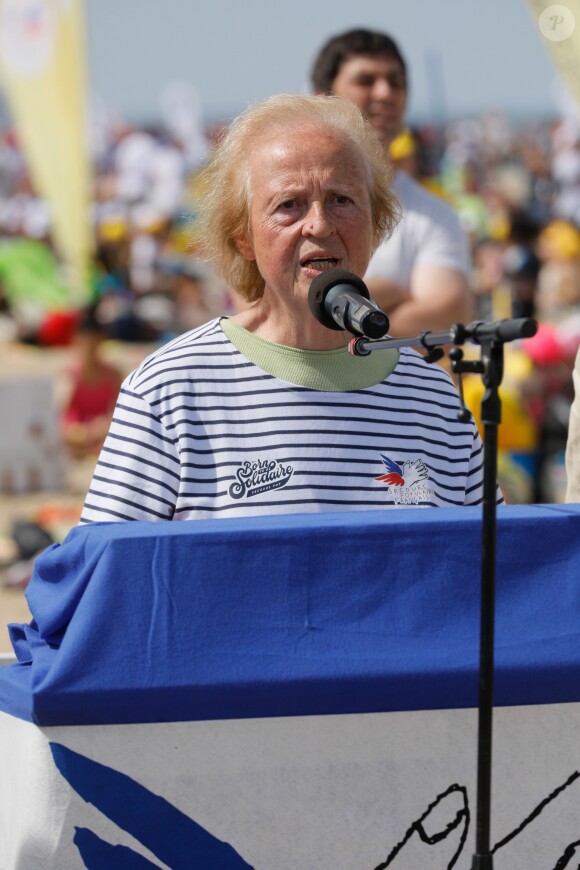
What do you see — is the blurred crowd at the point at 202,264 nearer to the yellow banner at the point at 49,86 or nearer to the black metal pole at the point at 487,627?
the black metal pole at the point at 487,627

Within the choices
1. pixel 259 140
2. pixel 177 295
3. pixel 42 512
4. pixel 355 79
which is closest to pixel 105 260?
pixel 177 295

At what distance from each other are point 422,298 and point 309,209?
1529 mm

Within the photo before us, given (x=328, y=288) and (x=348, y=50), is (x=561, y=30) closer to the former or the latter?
(x=348, y=50)

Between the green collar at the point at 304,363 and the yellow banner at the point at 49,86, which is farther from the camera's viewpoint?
the yellow banner at the point at 49,86

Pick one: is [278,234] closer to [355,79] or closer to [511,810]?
[511,810]

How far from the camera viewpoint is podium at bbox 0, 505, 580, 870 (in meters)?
1.84

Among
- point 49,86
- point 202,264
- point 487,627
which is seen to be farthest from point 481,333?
point 49,86

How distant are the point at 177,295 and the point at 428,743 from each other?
1841 centimetres

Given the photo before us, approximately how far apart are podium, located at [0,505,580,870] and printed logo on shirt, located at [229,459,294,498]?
1.42 ft

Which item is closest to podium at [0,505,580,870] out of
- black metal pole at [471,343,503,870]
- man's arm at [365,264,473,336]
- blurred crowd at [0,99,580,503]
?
black metal pole at [471,343,503,870]

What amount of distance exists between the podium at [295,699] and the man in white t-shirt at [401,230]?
2.11m

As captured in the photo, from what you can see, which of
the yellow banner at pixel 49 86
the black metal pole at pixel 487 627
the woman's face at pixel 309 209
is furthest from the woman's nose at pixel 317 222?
the yellow banner at pixel 49 86

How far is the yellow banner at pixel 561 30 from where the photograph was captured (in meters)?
3.13

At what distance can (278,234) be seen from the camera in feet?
8.44
